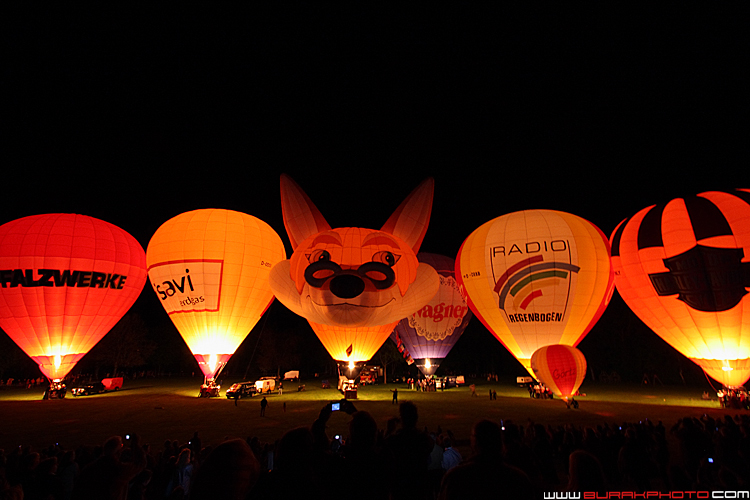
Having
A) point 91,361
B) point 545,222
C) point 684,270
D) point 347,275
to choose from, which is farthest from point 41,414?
point 91,361

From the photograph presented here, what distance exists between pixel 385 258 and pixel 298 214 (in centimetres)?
273

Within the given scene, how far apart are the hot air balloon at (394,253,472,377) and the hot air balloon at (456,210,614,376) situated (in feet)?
20.2

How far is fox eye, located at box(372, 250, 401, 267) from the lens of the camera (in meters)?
9.26

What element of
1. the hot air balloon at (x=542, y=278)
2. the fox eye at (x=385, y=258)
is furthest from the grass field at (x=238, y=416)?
the fox eye at (x=385, y=258)

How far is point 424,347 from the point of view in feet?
69.9

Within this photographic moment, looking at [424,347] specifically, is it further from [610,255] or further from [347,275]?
[347,275]

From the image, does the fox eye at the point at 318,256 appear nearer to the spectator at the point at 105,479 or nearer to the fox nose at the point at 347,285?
the fox nose at the point at 347,285

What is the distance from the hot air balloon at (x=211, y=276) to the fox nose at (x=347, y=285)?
307 inches

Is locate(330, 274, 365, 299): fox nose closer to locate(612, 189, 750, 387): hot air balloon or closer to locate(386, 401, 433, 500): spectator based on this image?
locate(386, 401, 433, 500): spectator

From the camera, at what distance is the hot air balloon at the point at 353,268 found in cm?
891

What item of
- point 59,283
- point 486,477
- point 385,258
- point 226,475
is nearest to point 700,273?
point 385,258

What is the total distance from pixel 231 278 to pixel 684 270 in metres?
15.5

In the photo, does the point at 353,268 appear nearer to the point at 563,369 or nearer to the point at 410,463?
the point at 410,463

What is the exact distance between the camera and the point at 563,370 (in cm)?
1200
